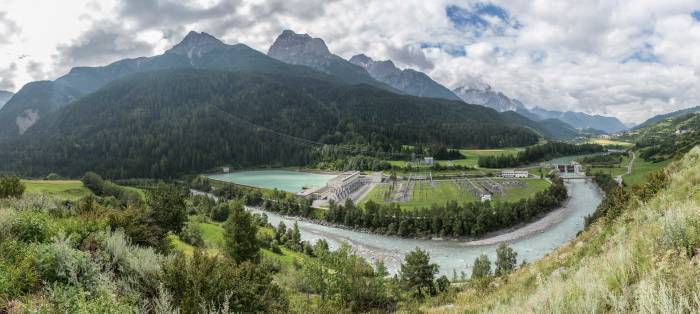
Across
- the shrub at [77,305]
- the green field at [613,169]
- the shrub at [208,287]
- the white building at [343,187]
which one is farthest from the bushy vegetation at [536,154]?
the shrub at [77,305]

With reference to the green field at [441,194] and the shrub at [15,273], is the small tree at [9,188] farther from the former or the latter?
the green field at [441,194]

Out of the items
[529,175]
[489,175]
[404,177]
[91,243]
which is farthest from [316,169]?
[91,243]

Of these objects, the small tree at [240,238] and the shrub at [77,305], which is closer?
the shrub at [77,305]

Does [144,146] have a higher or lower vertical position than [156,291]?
higher

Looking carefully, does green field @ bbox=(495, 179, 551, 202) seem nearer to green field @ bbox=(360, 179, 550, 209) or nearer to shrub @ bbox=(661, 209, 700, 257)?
green field @ bbox=(360, 179, 550, 209)

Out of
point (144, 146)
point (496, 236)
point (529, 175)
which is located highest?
point (144, 146)

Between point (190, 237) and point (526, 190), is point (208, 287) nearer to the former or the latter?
point (190, 237)

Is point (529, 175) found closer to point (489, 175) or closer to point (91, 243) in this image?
point (489, 175)
